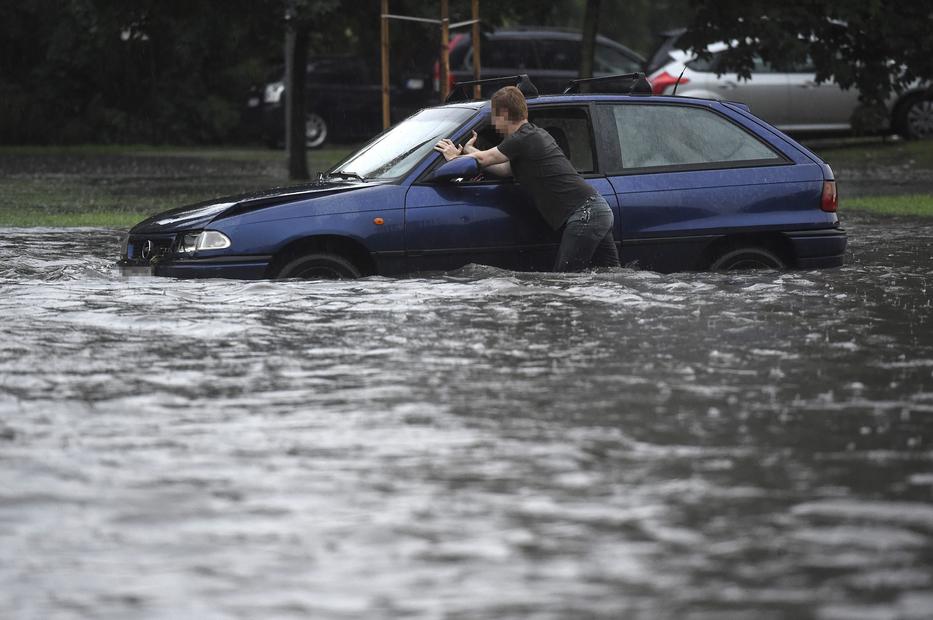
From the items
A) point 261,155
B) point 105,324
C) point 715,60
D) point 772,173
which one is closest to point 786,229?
point 772,173

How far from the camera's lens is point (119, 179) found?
84.0 feet

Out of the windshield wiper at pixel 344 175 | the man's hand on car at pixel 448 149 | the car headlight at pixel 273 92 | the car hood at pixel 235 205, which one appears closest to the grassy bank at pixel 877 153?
the car headlight at pixel 273 92

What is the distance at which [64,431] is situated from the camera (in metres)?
6.61

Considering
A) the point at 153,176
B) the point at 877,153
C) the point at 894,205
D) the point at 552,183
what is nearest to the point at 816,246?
the point at 552,183

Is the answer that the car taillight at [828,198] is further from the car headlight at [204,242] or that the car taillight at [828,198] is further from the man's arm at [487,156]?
the car headlight at [204,242]

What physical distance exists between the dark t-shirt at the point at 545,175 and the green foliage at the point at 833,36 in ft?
43.7

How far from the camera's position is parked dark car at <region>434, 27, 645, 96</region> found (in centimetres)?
3053

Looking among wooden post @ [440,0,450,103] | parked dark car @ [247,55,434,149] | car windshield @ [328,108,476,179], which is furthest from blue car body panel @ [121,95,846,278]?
parked dark car @ [247,55,434,149]

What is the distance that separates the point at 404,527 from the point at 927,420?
2.55 m

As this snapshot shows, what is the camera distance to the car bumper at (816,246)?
11.1 m

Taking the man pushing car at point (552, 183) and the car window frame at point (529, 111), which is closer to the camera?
the man pushing car at point (552, 183)

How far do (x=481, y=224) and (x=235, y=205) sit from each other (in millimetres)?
1433

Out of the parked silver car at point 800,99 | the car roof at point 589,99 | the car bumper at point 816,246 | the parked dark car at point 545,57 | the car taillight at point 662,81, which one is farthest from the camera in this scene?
the parked dark car at point 545,57

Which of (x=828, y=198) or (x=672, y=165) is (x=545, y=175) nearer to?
(x=672, y=165)
